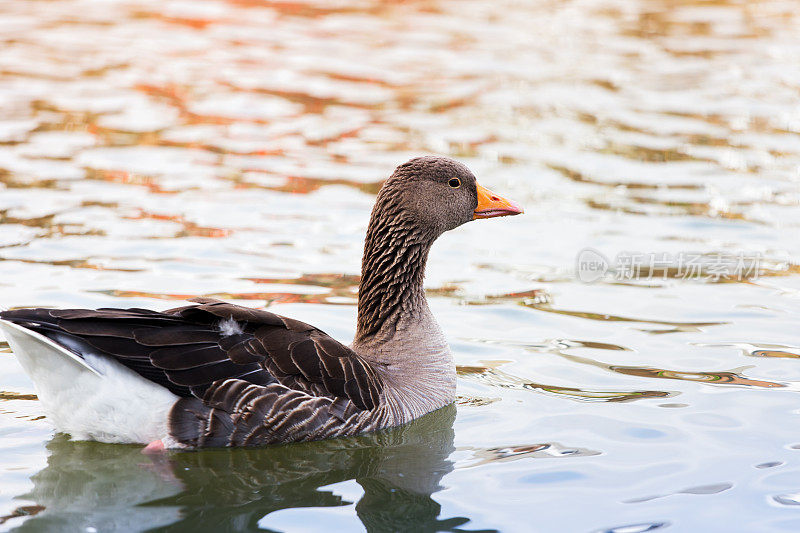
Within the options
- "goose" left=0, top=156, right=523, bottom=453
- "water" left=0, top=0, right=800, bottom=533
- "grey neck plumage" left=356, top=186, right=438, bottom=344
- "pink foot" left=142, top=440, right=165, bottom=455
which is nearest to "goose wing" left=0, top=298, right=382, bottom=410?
"goose" left=0, top=156, right=523, bottom=453

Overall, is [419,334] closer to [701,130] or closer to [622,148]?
[622,148]

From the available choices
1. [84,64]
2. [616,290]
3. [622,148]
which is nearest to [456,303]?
[616,290]

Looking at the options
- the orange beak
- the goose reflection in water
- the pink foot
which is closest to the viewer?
the goose reflection in water

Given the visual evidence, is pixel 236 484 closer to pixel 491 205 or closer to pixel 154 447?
pixel 154 447

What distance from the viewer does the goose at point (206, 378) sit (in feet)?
22.3

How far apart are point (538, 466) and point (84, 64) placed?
15.4 metres

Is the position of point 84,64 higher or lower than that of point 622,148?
higher

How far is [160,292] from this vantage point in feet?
34.4

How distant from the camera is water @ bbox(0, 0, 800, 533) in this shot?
267 inches

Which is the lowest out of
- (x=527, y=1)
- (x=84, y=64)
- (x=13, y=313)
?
(x=13, y=313)

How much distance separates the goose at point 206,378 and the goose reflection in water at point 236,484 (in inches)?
5.3

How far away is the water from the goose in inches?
8.3

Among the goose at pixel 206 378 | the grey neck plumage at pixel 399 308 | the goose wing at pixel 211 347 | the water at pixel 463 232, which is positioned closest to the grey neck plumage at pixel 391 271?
the grey neck plumage at pixel 399 308

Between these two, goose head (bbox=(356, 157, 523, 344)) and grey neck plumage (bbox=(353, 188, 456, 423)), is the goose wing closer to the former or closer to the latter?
grey neck plumage (bbox=(353, 188, 456, 423))
